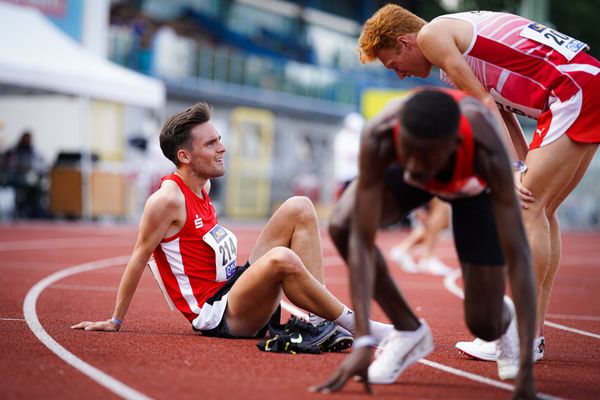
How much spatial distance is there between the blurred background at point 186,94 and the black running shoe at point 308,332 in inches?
359

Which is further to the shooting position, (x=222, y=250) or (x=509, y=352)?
(x=222, y=250)

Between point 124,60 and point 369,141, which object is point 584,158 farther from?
point 124,60

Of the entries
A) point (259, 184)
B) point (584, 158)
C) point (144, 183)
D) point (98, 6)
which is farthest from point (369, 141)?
point (259, 184)

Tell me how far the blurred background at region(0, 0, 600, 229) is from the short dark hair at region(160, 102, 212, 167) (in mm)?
8507

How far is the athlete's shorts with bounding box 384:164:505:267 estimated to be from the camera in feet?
14.1

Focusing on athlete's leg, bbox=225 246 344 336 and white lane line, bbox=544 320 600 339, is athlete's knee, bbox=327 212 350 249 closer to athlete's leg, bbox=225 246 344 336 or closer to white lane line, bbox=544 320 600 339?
athlete's leg, bbox=225 246 344 336

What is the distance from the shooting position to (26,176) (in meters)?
20.0

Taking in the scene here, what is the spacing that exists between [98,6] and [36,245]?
11.9 metres

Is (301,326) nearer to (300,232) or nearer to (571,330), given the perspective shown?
(300,232)

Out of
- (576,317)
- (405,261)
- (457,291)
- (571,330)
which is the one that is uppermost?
(571,330)

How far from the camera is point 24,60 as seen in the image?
16.8 metres

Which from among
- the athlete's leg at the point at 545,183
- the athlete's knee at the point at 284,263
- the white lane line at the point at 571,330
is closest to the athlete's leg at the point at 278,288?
the athlete's knee at the point at 284,263

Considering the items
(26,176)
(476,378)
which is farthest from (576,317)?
(26,176)

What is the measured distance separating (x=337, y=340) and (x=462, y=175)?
163 centimetres
